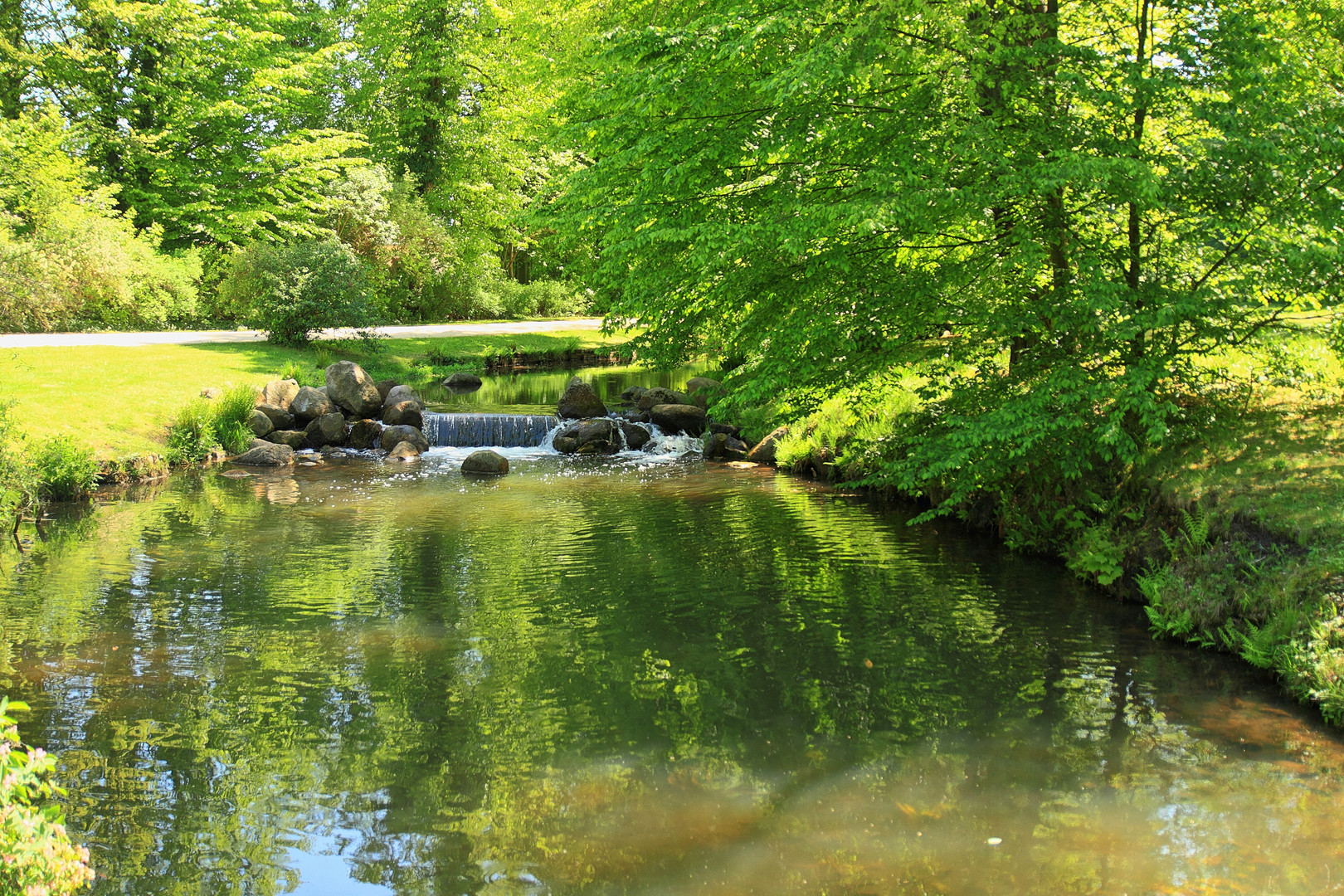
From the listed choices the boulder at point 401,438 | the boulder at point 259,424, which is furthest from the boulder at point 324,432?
the boulder at point 401,438

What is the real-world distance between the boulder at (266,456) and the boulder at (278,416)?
140cm

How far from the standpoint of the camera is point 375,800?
6.01m

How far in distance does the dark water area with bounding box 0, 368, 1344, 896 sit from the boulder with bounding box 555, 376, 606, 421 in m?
9.20

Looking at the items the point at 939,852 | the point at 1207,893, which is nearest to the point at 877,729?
the point at 939,852

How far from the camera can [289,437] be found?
63.8 feet

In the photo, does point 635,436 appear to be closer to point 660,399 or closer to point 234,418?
point 660,399

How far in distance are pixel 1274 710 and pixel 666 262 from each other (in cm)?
819

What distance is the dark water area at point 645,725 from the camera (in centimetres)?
541

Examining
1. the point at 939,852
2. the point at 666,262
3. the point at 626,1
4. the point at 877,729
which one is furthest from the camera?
the point at 626,1

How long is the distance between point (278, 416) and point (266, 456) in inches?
83.5

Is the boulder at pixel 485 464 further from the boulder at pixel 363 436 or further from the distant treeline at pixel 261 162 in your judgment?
the distant treeline at pixel 261 162

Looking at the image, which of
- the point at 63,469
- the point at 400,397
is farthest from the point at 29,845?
the point at 400,397

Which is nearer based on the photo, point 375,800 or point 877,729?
point 375,800

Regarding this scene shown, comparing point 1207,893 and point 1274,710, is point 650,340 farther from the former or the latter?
point 1207,893
